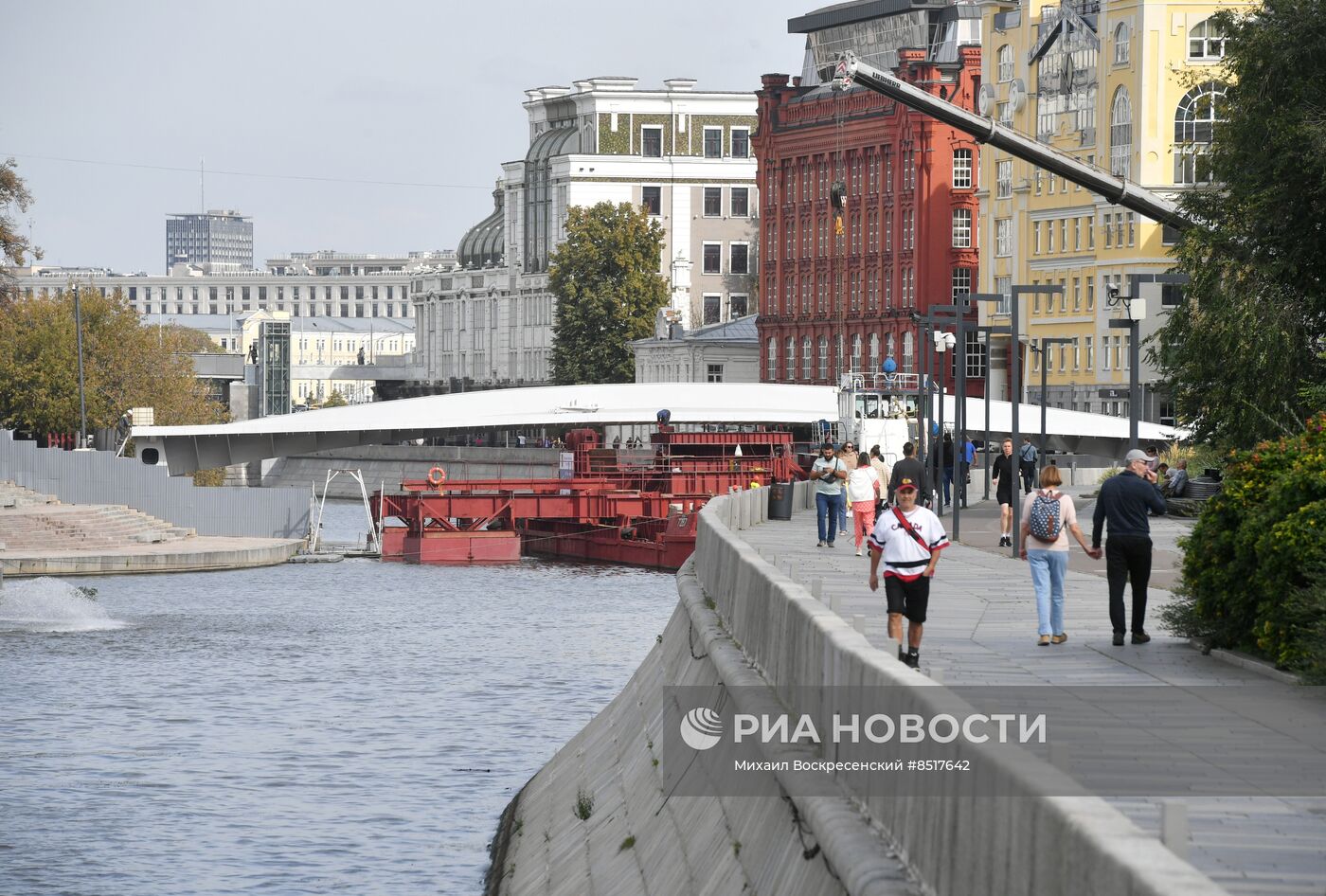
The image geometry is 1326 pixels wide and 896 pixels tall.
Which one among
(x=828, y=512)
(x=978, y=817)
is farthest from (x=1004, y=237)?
(x=978, y=817)

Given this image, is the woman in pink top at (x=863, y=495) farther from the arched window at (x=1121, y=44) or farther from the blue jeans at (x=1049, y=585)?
the arched window at (x=1121, y=44)

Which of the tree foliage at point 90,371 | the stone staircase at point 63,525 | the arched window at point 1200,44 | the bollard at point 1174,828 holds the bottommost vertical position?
the stone staircase at point 63,525

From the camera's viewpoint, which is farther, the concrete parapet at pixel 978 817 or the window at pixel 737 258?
the window at pixel 737 258

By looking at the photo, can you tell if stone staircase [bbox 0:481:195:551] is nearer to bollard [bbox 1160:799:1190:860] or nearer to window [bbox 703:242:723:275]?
bollard [bbox 1160:799:1190:860]

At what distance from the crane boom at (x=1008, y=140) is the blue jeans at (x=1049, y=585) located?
26910mm

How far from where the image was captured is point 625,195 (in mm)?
160875

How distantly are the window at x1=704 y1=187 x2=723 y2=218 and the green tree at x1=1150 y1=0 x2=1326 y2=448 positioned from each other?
378 ft

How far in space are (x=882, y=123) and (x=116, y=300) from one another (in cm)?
3847

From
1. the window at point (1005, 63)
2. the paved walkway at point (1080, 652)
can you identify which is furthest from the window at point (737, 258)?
the paved walkway at point (1080, 652)

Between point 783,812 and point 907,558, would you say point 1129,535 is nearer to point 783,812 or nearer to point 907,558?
point 907,558

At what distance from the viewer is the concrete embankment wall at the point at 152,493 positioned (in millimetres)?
74062

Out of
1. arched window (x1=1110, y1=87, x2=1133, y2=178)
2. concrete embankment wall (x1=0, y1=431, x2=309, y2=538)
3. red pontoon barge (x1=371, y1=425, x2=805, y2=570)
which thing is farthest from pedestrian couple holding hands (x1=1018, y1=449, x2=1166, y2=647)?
arched window (x1=1110, y1=87, x2=1133, y2=178)

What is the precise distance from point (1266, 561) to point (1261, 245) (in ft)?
94.1

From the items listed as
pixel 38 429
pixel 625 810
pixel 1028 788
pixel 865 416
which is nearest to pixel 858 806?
pixel 1028 788
